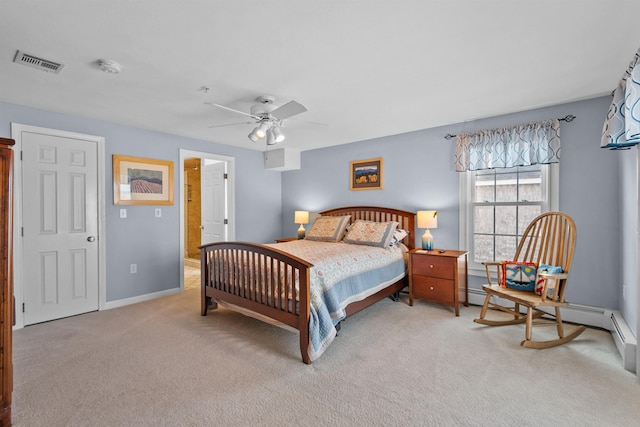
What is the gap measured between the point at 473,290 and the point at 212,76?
376 cm

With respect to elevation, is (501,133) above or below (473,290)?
above

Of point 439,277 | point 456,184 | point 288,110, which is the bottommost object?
point 439,277

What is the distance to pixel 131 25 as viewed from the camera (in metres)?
1.78

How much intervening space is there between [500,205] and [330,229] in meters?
2.24

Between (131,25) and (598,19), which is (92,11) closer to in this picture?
(131,25)

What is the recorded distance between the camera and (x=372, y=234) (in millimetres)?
3967

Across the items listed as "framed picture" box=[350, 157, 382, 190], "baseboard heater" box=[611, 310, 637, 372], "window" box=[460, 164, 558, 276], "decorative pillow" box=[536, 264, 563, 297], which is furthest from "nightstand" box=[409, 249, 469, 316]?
"framed picture" box=[350, 157, 382, 190]

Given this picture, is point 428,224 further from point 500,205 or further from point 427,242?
point 500,205

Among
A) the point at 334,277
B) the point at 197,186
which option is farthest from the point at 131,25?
the point at 197,186

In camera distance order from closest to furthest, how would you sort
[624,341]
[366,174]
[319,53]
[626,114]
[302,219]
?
[626,114], [319,53], [624,341], [366,174], [302,219]

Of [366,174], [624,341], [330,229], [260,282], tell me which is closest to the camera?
[624,341]

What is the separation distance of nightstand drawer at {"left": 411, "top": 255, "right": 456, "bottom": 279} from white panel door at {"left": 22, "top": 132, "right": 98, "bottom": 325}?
3.90 m

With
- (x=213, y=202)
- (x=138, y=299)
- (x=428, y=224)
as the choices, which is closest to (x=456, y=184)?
(x=428, y=224)

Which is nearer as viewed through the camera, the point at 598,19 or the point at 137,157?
the point at 598,19
